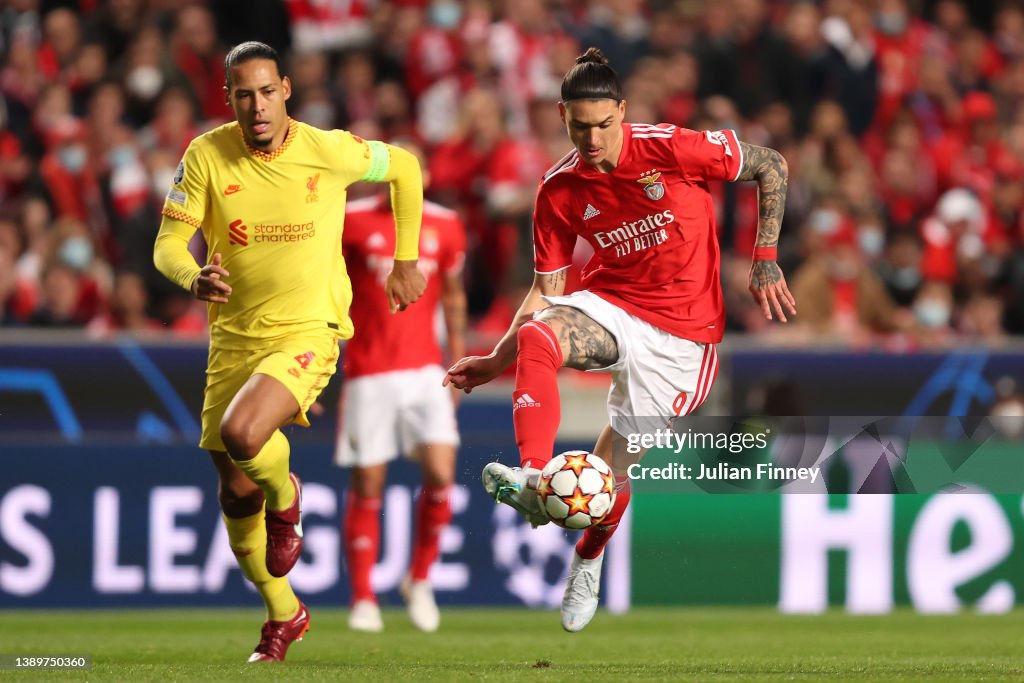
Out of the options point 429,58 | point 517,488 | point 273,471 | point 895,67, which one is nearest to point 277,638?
point 273,471

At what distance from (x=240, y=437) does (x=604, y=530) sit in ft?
5.84

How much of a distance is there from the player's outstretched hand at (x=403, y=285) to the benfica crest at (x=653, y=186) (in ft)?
3.68

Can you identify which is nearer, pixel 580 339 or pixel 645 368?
pixel 580 339

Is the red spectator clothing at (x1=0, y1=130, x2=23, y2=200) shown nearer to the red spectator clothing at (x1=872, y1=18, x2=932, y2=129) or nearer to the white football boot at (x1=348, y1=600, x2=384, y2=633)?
the white football boot at (x1=348, y1=600, x2=384, y2=633)

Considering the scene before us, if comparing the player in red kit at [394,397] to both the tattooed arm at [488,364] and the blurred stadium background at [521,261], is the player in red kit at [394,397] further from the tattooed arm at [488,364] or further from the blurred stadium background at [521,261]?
the tattooed arm at [488,364]

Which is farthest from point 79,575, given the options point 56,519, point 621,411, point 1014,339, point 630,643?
point 1014,339

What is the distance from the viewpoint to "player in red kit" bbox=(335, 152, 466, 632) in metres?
10.5

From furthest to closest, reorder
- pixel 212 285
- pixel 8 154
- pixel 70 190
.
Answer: pixel 8 154, pixel 70 190, pixel 212 285

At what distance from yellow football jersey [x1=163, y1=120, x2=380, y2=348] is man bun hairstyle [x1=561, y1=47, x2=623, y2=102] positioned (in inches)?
46.7

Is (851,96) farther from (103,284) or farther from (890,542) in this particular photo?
(103,284)

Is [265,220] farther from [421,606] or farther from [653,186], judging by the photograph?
[421,606]

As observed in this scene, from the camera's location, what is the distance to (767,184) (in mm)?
7848

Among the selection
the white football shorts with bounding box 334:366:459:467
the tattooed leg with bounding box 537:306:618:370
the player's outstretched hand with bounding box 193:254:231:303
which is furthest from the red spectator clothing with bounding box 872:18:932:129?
the player's outstretched hand with bounding box 193:254:231:303

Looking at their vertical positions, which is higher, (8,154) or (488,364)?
(8,154)
